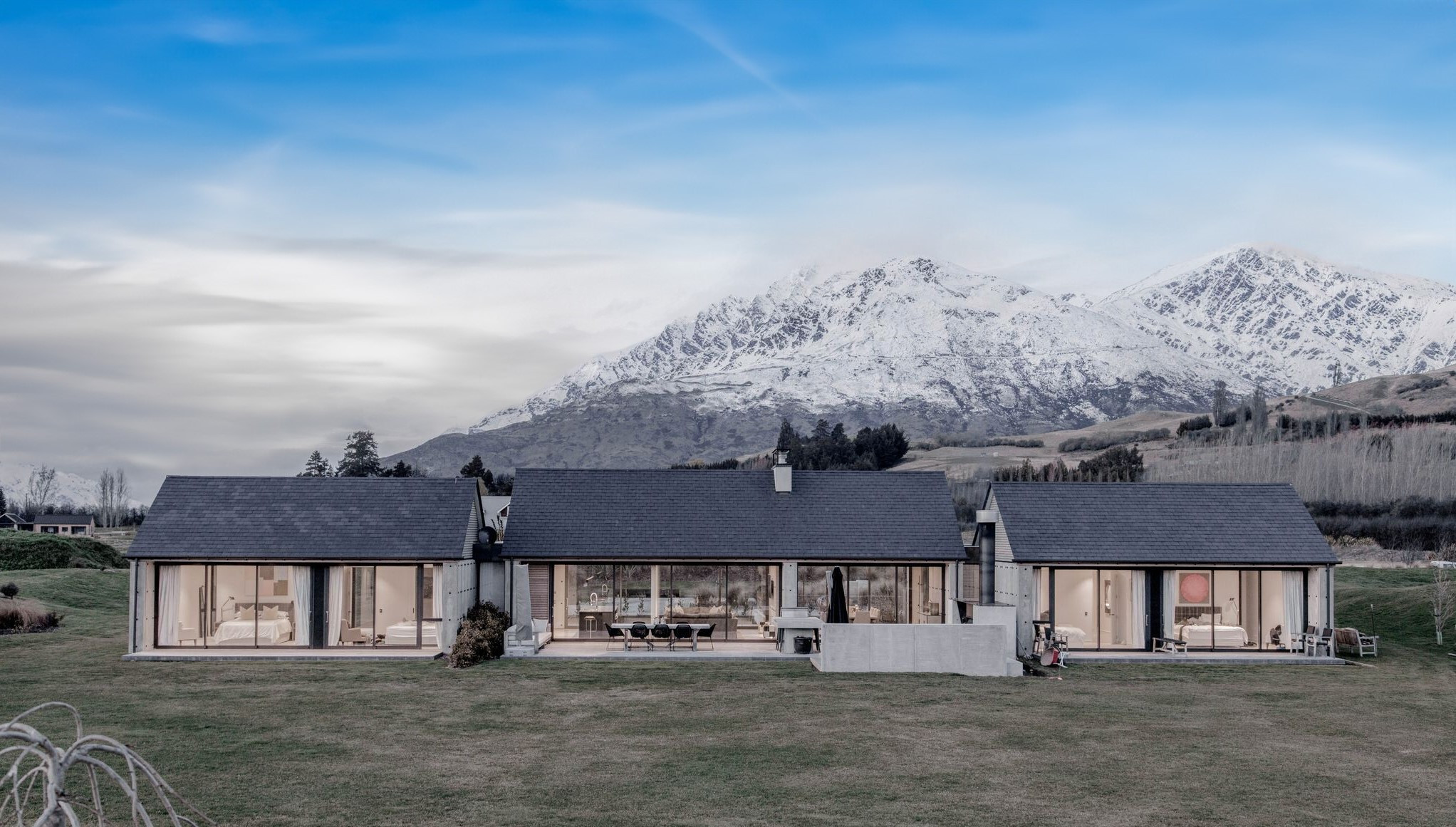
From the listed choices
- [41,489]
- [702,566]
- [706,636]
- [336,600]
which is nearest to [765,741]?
[706,636]

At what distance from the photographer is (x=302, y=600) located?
90.9 ft

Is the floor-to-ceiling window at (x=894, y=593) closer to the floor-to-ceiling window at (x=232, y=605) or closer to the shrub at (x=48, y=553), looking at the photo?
the floor-to-ceiling window at (x=232, y=605)

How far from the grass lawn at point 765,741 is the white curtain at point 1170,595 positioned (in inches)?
96.6

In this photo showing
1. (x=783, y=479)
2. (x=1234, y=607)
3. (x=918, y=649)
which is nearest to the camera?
(x=918, y=649)

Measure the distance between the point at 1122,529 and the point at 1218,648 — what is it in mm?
3349

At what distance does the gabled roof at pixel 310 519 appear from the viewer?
27.5 meters

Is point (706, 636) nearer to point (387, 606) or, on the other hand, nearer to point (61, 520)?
point (387, 606)

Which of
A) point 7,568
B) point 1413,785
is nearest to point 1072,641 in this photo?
point 1413,785

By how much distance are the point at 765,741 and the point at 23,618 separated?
2266cm

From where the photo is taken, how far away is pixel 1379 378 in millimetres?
187750

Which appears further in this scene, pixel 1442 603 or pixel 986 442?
pixel 986 442

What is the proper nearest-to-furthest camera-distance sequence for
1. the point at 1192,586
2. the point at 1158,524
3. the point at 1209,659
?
1. the point at 1209,659
2. the point at 1192,586
3. the point at 1158,524

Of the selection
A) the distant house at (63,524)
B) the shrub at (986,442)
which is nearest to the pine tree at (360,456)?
the distant house at (63,524)

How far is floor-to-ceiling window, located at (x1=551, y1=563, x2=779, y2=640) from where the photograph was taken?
2962 cm
